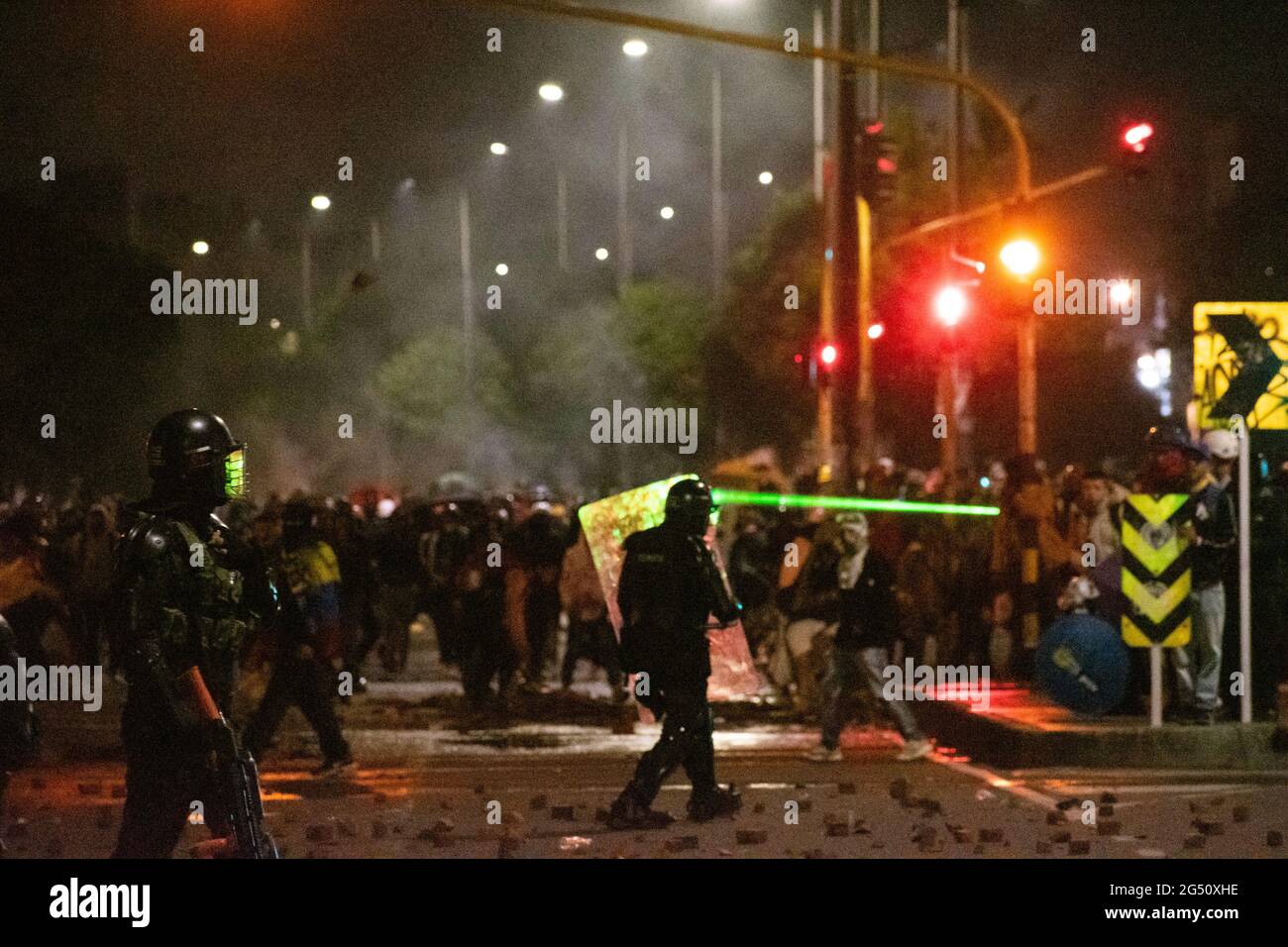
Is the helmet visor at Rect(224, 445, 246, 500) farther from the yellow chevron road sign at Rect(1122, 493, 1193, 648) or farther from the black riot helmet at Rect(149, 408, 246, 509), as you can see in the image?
the yellow chevron road sign at Rect(1122, 493, 1193, 648)

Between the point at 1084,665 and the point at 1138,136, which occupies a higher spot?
the point at 1138,136

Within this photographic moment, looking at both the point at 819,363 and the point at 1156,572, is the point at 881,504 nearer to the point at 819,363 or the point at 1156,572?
the point at 1156,572

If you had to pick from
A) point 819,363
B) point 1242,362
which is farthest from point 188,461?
point 819,363

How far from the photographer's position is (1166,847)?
9.52 m

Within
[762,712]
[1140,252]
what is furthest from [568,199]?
[762,712]

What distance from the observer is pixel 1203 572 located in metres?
13.1

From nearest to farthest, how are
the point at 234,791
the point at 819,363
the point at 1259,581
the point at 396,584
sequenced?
the point at 234,791 < the point at 1259,581 < the point at 396,584 < the point at 819,363

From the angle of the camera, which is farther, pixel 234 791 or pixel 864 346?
pixel 864 346

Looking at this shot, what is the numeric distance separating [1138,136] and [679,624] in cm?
812

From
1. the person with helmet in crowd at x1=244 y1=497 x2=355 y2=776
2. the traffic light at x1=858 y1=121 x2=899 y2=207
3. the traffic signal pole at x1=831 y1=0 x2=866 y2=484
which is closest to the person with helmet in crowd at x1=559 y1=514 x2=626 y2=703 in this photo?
the traffic signal pole at x1=831 y1=0 x2=866 y2=484

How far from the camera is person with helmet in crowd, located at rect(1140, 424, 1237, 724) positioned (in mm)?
13055

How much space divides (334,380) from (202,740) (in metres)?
68.2

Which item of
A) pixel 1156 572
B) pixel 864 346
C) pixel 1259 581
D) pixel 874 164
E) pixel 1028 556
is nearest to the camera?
pixel 1156 572
